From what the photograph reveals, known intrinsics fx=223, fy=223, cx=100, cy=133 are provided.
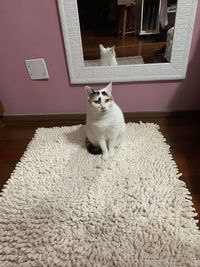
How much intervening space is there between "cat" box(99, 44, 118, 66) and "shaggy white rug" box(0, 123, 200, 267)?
1.48 ft

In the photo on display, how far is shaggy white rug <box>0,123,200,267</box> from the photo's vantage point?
79 centimetres

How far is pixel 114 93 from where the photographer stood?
140 cm

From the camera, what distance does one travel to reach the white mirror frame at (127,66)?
3.66 ft

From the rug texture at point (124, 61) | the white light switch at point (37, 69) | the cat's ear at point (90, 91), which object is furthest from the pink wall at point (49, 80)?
the cat's ear at point (90, 91)

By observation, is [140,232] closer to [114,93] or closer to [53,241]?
[53,241]

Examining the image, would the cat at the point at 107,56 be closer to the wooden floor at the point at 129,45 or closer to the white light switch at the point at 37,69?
the wooden floor at the point at 129,45

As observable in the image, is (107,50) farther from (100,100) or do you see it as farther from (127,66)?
(100,100)

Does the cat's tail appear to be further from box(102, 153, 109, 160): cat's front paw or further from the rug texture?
the rug texture

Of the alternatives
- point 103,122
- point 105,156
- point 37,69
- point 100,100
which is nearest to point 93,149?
point 105,156

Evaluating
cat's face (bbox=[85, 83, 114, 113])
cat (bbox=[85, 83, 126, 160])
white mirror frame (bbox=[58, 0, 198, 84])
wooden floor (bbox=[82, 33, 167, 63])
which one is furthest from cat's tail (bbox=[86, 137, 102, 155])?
wooden floor (bbox=[82, 33, 167, 63])

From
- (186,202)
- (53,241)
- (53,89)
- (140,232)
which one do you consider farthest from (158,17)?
(53,241)

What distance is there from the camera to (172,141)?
1280mm

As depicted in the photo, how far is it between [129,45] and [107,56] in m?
0.14

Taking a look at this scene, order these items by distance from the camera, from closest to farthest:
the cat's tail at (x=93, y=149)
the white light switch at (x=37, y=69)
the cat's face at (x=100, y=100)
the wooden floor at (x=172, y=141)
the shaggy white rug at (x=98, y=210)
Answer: the shaggy white rug at (x=98, y=210) < the cat's face at (x=100, y=100) < the wooden floor at (x=172, y=141) < the cat's tail at (x=93, y=149) < the white light switch at (x=37, y=69)
